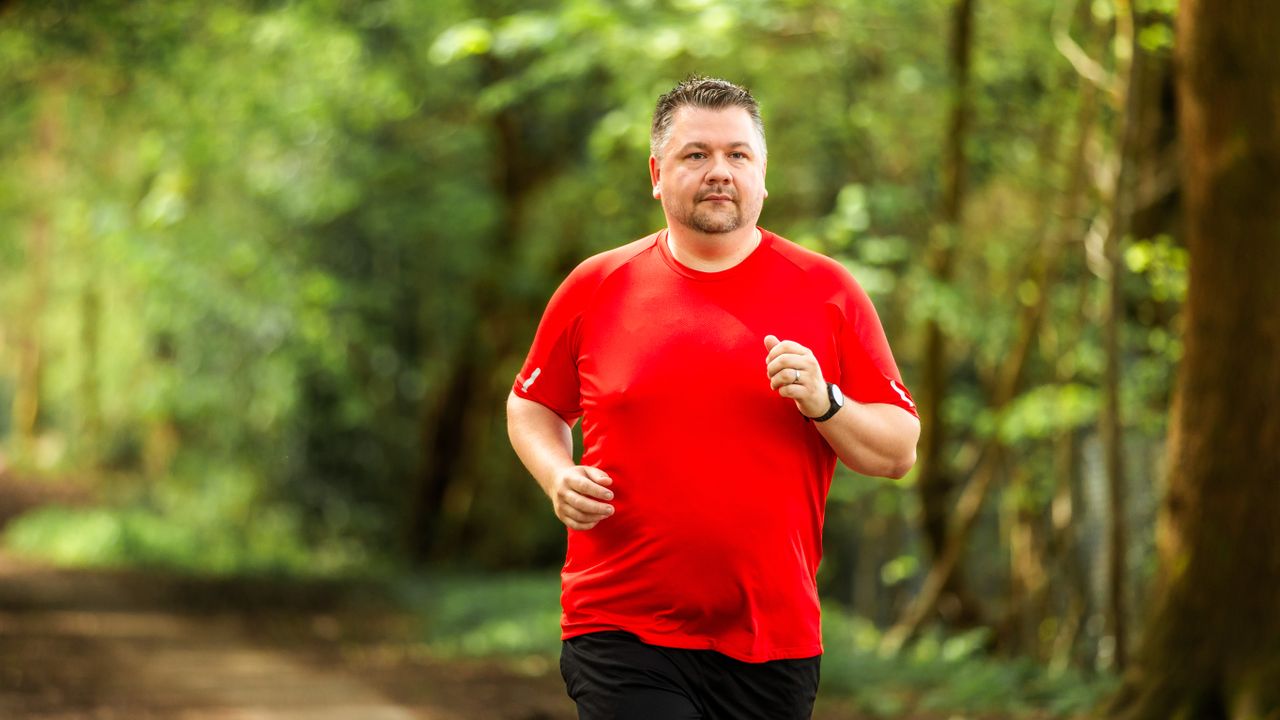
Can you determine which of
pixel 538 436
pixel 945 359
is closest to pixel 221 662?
pixel 945 359

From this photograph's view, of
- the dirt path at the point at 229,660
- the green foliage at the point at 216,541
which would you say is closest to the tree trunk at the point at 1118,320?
the dirt path at the point at 229,660

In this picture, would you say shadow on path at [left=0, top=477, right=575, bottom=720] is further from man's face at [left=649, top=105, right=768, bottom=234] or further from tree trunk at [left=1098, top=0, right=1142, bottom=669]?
man's face at [left=649, top=105, right=768, bottom=234]

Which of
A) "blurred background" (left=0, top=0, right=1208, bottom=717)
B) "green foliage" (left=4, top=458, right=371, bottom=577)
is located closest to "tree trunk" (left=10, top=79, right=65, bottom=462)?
"blurred background" (left=0, top=0, right=1208, bottom=717)

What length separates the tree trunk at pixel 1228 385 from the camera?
236 inches

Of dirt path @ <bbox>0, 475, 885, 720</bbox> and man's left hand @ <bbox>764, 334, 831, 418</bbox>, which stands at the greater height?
man's left hand @ <bbox>764, 334, 831, 418</bbox>

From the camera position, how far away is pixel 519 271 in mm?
19172

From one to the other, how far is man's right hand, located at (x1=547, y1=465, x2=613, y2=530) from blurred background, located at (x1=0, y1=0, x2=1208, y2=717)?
552 centimetres

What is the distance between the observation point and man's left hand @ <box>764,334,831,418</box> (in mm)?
3045

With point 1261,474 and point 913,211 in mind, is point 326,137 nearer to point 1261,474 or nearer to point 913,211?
point 913,211

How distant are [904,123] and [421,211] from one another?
842 centimetres

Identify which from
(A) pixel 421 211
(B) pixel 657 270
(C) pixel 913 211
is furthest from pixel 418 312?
(B) pixel 657 270

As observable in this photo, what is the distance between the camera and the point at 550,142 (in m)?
18.7

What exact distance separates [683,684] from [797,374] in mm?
827

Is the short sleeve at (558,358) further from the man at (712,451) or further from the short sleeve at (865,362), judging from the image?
the short sleeve at (865,362)
